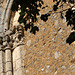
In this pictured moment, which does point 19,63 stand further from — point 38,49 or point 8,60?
point 38,49

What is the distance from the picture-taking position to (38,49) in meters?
5.74

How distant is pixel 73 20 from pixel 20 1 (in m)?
0.83

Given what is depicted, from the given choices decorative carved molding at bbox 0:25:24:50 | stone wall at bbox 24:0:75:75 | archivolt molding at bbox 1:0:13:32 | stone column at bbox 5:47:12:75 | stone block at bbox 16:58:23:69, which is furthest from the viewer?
archivolt molding at bbox 1:0:13:32

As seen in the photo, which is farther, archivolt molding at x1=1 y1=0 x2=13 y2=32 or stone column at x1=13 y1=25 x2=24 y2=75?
archivolt molding at x1=1 y1=0 x2=13 y2=32

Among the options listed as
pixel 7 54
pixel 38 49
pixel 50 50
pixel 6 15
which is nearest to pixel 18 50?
pixel 7 54

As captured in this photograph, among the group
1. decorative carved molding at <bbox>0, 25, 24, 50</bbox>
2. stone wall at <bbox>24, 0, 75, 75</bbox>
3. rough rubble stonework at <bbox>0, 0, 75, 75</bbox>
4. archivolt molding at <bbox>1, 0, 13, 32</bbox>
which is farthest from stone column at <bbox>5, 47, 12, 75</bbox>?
archivolt molding at <bbox>1, 0, 13, 32</bbox>

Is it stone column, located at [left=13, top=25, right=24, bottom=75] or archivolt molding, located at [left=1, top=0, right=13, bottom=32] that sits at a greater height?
archivolt molding, located at [left=1, top=0, right=13, bottom=32]

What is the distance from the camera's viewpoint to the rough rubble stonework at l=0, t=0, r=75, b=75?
16.7ft

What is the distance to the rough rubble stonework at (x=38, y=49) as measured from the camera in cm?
509

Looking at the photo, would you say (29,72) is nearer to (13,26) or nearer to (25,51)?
(25,51)

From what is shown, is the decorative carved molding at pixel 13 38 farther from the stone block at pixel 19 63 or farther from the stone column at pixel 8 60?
the stone block at pixel 19 63

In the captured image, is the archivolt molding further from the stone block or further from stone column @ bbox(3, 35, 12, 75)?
the stone block

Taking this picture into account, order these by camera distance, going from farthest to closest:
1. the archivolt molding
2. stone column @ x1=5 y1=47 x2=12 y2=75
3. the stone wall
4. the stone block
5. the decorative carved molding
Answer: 1. the archivolt molding
2. the decorative carved molding
3. stone column @ x1=5 y1=47 x2=12 y2=75
4. the stone block
5. the stone wall

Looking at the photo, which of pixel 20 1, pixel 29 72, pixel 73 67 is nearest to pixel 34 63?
pixel 29 72
